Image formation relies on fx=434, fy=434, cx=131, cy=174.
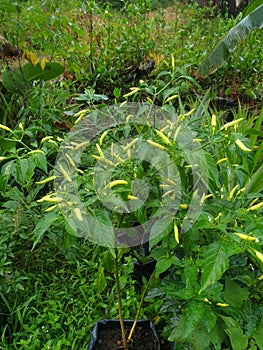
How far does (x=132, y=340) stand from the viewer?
1.91m

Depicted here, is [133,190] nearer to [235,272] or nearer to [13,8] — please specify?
[235,272]

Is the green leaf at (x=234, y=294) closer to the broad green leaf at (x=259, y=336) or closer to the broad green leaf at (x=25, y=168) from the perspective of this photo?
the broad green leaf at (x=259, y=336)

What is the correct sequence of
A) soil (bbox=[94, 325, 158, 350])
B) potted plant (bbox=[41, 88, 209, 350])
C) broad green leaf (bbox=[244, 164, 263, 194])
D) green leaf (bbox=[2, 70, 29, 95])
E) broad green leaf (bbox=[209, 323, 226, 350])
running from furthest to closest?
green leaf (bbox=[2, 70, 29, 95]), broad green leaf (bbox=[244, 164, 263, 194]), soil (bbox=[94, 325, 158, 350]), broad green leaf (bbox=[209, 323, 226, 350]), potted plant (bbox=[41, 88, 209, 350])

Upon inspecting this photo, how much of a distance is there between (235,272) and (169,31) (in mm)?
4276

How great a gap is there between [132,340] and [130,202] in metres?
0.86

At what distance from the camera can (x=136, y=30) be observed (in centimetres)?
438

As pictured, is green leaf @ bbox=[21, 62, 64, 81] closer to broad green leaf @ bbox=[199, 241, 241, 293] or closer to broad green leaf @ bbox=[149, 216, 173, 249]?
broad green leaf @ bbox=[149, 216, 173, 249]

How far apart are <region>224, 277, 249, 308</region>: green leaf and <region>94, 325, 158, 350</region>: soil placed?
1.64 ft

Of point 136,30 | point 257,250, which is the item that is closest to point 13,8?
point 136,30

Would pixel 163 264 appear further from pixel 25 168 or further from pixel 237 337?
pixel 25 168

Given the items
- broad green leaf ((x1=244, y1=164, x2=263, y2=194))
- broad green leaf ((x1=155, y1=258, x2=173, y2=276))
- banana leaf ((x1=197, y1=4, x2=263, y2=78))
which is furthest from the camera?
banana leaf ((x1=197, y1=4, x2=263, y2=78))

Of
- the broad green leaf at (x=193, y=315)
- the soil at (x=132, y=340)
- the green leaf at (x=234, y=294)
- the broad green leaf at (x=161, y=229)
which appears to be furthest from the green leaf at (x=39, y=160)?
the soil at (x=132, y=340)

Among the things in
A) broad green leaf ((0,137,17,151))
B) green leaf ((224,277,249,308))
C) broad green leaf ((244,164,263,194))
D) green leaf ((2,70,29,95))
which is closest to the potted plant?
broad green leaf ((0,137,17,151))

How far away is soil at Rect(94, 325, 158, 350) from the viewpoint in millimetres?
1895
